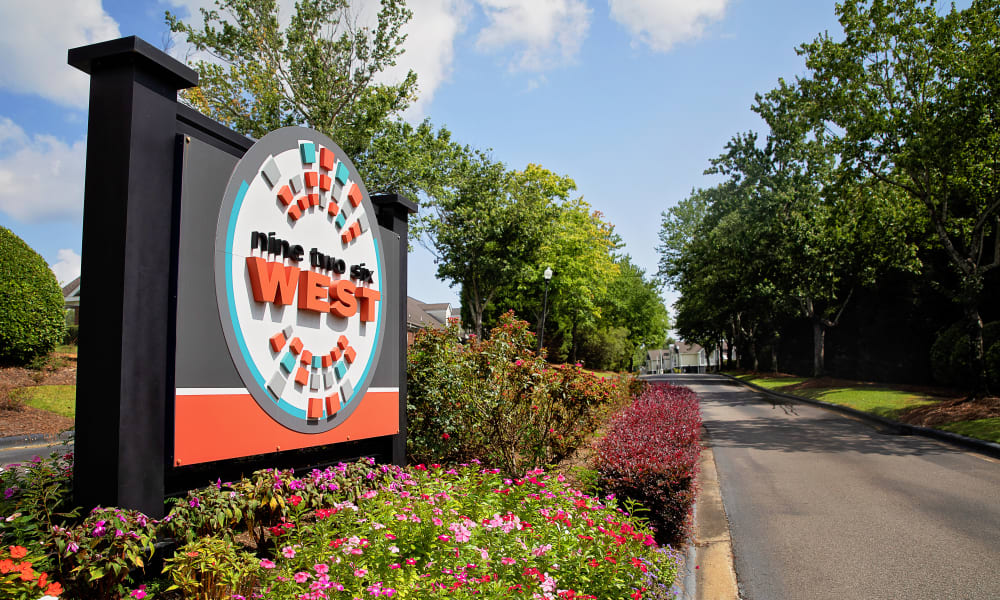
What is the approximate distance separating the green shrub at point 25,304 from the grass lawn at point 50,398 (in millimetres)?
1809

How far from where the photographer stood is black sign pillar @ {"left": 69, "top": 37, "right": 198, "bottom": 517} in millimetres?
2744

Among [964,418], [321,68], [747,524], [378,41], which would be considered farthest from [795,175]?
[747,524]

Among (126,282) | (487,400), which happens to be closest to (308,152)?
(126,282)

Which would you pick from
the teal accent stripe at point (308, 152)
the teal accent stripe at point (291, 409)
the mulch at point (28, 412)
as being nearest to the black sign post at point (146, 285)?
the teal accent stripe at point (291, 409)

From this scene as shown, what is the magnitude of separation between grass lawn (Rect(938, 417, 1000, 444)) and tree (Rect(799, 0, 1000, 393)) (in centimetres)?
290

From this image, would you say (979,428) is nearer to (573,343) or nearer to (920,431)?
(920,431)

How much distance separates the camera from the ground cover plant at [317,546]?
2.49 meters

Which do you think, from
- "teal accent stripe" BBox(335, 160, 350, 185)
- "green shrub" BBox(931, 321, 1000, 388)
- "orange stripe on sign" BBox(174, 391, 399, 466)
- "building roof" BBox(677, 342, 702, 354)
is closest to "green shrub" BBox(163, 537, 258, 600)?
"orange stripe on sign" BBox(174, 391, 399, 466)

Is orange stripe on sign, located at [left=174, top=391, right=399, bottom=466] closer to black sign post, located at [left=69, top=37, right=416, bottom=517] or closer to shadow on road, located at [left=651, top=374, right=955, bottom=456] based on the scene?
black sign post, located at [left=69, top=37, right=416, bottom=517]

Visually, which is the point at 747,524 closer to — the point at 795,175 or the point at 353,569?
the point at 353,569

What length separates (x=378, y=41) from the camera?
20.0m

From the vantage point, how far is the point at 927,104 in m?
14.4

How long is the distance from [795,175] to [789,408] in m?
14.4

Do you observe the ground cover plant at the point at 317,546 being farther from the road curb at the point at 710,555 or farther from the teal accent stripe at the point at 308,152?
the teal accent stripe at the point at 308,152
